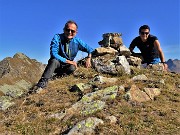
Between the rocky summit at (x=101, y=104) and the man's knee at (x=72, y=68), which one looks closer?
the rocky summit at (x=101, y=104)

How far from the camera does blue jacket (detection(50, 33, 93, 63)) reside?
52.5 ft

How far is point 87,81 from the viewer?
16141 millimetres

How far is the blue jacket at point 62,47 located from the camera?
16.0m

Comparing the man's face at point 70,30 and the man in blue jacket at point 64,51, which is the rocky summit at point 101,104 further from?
the man's face at point 70,30

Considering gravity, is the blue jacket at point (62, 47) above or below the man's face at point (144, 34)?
below

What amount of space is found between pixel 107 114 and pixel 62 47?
5593 mm

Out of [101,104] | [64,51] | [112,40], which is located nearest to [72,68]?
[64,51]

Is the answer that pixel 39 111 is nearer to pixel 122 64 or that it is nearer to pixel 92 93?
pixel 92 93

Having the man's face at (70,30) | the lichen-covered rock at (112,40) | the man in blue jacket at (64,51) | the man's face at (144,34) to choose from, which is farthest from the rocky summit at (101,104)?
the lichen-covered rock at (112,40)

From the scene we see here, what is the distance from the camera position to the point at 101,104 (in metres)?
12.7

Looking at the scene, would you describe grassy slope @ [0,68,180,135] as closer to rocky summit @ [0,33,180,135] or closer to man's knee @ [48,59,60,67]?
rocky summit @ [0,33,180,135]

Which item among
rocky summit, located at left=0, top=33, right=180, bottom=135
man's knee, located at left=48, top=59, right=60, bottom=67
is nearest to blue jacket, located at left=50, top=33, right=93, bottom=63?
man's knee, located at left=48, top=59, right=60, bottom=67

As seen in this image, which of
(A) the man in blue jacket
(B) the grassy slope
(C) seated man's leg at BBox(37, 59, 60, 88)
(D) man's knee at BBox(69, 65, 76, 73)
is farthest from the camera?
(D) man's knee at BBox(69, 65, 76, 73)

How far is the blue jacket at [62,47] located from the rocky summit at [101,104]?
3.75 ft
